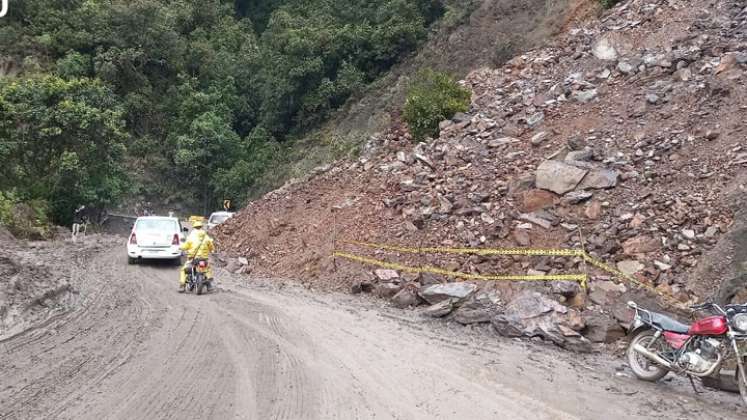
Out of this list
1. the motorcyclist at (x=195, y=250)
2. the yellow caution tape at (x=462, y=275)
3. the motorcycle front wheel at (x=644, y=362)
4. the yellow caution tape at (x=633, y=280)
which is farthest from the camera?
the motorcyclist at (x=195, y=250)

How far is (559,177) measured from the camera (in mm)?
13703

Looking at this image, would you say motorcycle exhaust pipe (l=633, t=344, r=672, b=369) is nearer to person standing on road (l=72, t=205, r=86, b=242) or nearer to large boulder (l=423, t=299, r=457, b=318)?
large boulder (l=423, t=299, r=457, b=318)

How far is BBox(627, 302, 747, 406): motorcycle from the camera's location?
6895 mm

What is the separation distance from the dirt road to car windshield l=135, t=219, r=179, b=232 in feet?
24.5

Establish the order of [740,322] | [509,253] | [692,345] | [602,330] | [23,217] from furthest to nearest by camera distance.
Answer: [23,217]
[509,253]
[602,330]
[692,345]
[740,322]

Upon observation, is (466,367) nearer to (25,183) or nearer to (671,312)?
(671,312)

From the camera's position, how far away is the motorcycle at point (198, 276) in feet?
43.3

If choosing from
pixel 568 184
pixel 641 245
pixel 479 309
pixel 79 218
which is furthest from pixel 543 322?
pixel 79 218

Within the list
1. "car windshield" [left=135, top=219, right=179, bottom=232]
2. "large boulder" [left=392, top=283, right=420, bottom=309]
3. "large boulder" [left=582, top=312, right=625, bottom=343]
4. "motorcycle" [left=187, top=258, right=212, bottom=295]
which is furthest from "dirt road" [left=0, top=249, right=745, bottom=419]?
"car windshield" [left=135, top=219, right=179, bottom=232]

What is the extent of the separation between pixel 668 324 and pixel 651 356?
451mm

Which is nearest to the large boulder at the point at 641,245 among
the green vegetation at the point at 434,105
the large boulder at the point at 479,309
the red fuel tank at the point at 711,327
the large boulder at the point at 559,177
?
the large boulder at the point at 559,177

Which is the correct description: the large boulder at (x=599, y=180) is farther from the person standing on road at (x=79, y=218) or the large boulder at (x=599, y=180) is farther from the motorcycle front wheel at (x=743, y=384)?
the person standing on road at (x=79, y=218)

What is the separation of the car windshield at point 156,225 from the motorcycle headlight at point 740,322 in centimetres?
1540

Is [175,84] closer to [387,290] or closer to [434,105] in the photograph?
[434,105]
